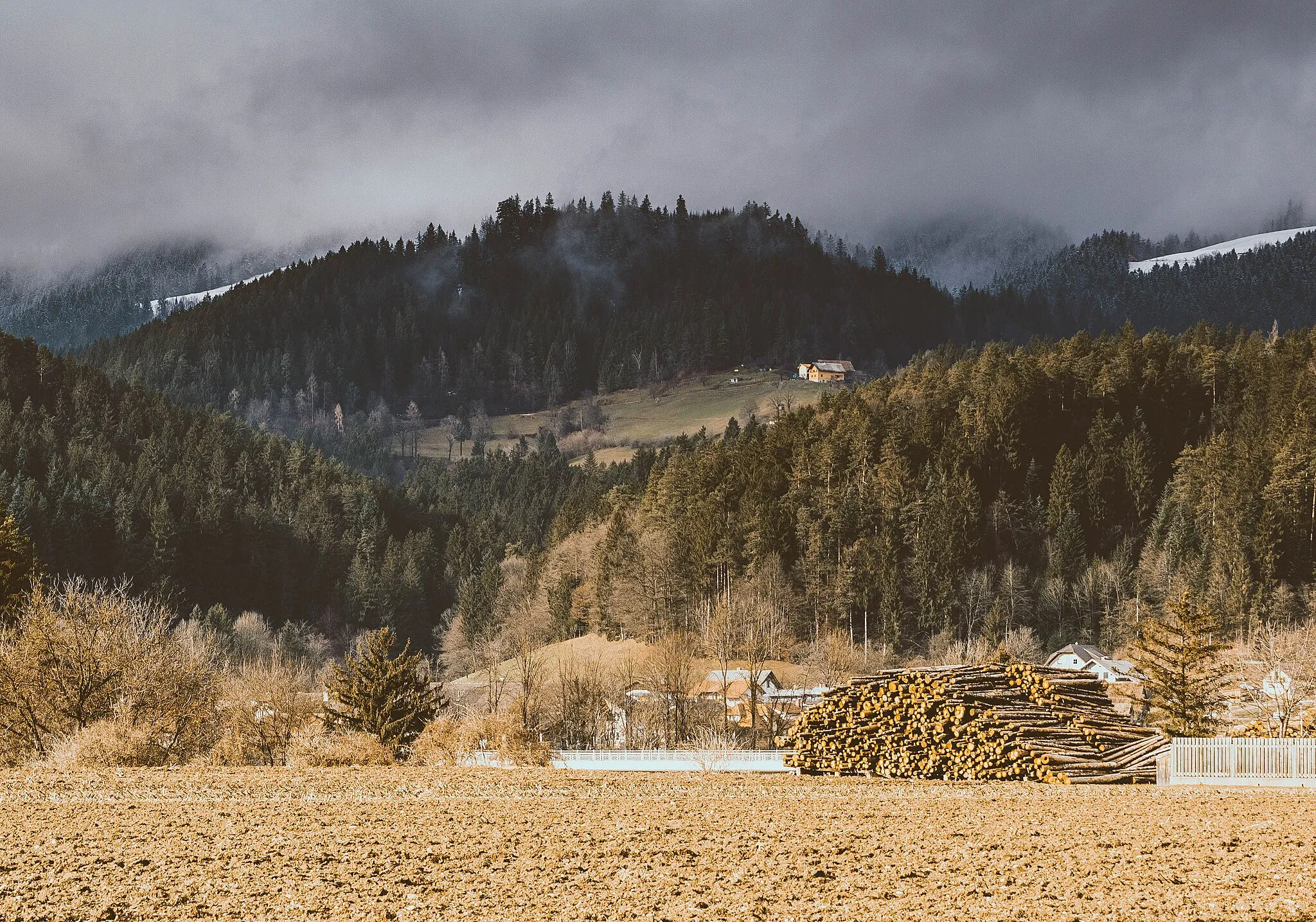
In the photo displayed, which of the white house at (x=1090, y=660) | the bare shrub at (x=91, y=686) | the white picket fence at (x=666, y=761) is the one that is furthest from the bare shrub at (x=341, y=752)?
the white house at (x=1090, y=660)

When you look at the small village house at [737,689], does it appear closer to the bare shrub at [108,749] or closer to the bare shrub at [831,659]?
the bare shrub at [831,659]

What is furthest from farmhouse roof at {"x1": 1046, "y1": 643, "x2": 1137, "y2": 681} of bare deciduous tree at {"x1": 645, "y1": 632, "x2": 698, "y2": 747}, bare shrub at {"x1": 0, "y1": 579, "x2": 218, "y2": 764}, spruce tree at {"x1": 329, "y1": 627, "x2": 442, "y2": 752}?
bare shrub at {"x1": 0, "y1": 579, "x2": 218, "y2": 764}

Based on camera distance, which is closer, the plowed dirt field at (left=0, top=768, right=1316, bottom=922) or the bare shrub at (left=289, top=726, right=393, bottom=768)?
the plowed dirt field at (left=0, top=768, right=1316, bottom=922)

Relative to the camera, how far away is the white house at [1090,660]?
103 meters

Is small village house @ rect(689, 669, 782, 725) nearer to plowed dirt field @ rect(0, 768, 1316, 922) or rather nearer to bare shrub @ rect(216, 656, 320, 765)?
bare shrub @ rect(216, 656, 320, 765)

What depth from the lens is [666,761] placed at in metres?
45.8

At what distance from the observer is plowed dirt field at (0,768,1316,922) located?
15.3 metres

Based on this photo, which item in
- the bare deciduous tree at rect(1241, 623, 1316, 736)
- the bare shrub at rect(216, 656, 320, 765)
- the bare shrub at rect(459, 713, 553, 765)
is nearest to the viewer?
the bare shrub at rect(459, 713, 553, 765)

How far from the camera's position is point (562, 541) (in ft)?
509

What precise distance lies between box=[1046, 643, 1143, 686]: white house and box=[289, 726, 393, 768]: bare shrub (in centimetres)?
6690

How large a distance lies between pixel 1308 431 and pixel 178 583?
5181 inches

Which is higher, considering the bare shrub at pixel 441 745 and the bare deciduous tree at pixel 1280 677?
the bare deciduous tree at pixel 1280 677

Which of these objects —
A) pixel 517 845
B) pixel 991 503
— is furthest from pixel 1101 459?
pixel 517 845

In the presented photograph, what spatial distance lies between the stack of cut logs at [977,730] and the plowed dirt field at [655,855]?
4159 millimetres
